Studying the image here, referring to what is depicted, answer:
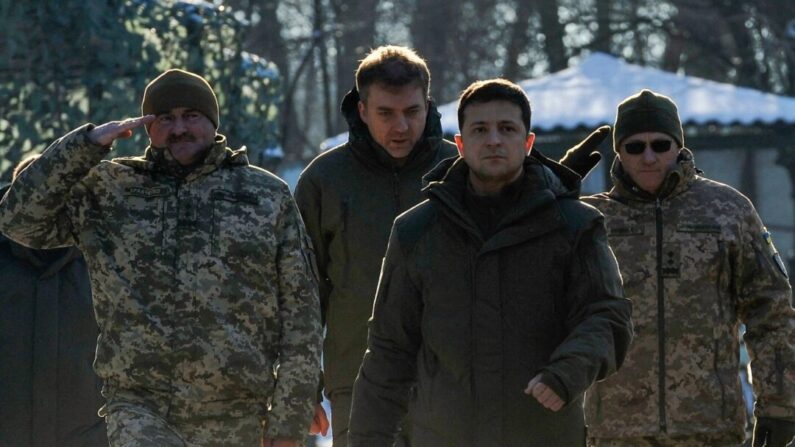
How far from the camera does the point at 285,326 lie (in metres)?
6.70

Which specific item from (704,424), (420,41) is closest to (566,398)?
(704,424)

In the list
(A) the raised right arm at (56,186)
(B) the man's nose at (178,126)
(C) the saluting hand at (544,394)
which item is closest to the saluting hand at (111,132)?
(A) the raised right arm at (56,186)

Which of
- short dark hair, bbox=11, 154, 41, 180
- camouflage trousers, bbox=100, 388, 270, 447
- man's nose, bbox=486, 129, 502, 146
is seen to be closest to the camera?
man's nose, bbox=486, 129, 502, 146

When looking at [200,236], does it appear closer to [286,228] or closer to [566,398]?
[286,228]

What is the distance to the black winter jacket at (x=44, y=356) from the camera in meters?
8.17

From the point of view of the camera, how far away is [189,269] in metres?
6.59

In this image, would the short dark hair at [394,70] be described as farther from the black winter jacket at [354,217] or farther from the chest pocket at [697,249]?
the chest pocket at [697,249]

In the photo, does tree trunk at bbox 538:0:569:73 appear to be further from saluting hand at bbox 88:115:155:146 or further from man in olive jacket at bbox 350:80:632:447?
man in olive jacket at bbox 350:80:632:447

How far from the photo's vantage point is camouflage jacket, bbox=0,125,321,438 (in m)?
6.56

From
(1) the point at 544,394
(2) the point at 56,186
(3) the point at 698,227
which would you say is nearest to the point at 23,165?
(2) the point at 56,186

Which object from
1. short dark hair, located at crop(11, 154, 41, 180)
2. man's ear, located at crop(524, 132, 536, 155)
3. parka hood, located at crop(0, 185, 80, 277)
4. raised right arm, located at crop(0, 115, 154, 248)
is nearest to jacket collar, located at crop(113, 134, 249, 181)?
raised right arm, located at crop(0, 115, 154, 248)

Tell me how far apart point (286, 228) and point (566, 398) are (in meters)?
1.63

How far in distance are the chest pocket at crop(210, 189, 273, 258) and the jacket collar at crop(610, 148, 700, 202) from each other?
1.59m

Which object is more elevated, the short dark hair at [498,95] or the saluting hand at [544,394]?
the short dark hair at [498,95]
